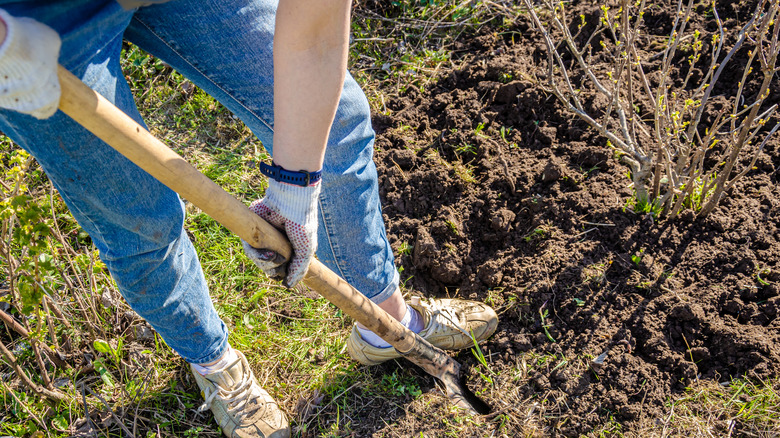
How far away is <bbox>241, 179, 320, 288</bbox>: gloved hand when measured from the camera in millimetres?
1325

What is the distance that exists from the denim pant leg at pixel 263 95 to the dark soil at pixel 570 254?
0.70 m

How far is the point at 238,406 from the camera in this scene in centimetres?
200

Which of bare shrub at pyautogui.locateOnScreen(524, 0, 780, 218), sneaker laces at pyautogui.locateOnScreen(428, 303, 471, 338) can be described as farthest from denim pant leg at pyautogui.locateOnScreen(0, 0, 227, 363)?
bare shrub at pyautogui.locateOnScreen(524, 0, 780, 218)

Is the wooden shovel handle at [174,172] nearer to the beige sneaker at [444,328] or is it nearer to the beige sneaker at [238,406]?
the beige sneaker at [444,328]

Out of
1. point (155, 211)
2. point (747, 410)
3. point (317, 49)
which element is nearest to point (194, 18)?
point (317, 49)

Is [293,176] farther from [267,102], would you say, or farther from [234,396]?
[234,396]

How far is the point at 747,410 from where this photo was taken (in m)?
1.90

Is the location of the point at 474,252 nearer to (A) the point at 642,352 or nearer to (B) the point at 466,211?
(B) the point at 466,211

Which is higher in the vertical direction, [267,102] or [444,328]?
[267,102]

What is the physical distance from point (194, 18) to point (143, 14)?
0.12 m

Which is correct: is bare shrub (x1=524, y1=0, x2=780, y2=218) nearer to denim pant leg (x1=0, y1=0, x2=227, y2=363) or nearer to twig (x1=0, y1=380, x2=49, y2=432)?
denim pant leg (x1=0, y1=0, x2=227, y2=363)

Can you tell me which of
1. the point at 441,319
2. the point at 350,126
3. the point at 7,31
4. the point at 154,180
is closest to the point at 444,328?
the point at 441,319

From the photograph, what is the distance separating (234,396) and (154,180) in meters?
0.95

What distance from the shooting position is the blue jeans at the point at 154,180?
1192 millimetres
